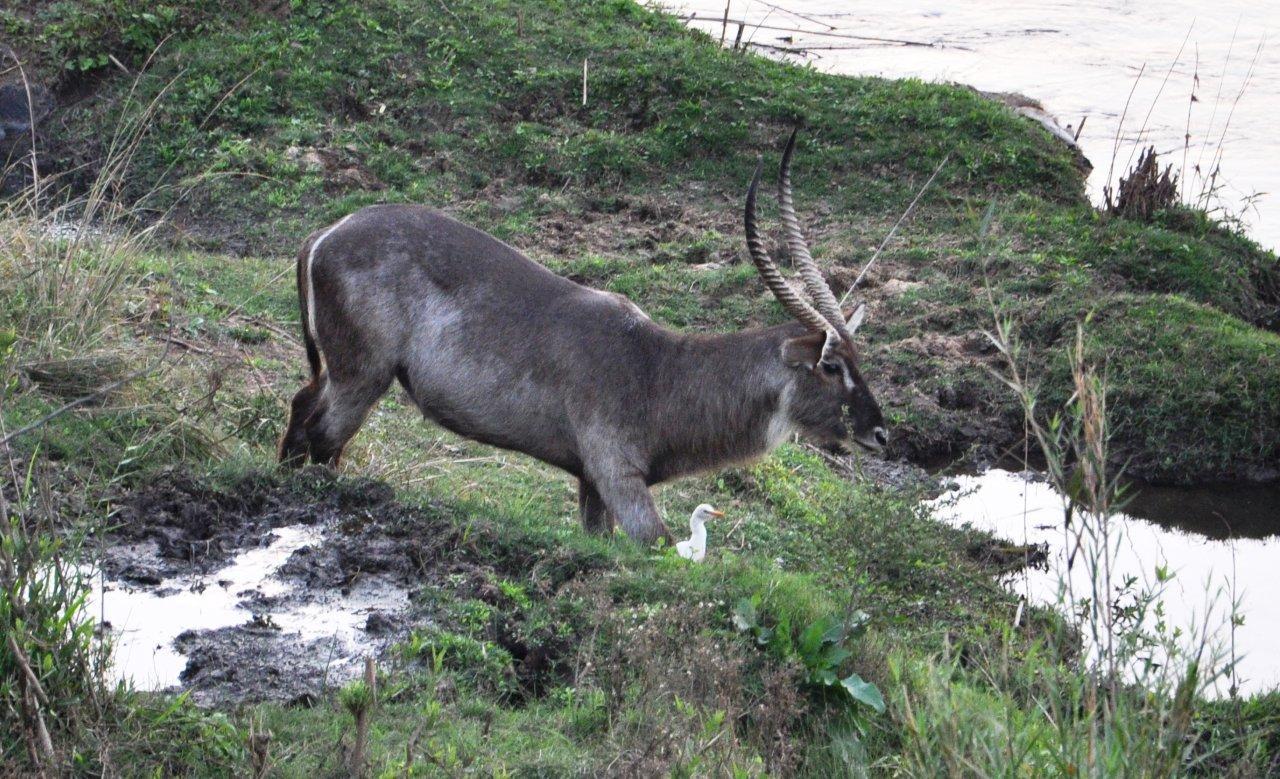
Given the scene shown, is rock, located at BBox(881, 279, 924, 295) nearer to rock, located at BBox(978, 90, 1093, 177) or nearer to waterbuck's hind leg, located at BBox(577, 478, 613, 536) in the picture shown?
rock, located at BBox(978, 90, 1093, 177)

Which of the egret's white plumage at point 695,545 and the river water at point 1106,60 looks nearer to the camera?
the egret's white plumage at point 695,545

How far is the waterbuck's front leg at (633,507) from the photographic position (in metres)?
5.68

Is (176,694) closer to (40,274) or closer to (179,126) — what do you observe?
(40,274)

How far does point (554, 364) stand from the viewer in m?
5.83

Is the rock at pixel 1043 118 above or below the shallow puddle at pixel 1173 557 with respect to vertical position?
above

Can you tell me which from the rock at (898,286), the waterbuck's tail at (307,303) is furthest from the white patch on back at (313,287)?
the rock at (898,286)

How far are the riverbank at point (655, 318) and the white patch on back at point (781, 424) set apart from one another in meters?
0.50

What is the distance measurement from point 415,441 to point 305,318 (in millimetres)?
1331

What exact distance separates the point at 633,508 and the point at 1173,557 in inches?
137

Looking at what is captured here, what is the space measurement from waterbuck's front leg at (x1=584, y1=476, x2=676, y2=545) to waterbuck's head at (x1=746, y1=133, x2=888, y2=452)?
2.41 feet

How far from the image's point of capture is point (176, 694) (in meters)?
4.05

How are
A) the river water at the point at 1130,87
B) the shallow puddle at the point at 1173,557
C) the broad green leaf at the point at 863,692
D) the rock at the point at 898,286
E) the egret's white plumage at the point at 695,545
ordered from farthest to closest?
the rock at the point at 898,286, the river water at the point at 1130,87, the shallow puddle at the point at 1173,557, the egret's white plumage at the point at 695,545, the broad green leaf at the point at 863,692

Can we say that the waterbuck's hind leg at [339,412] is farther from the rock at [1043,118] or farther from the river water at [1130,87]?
the rock at [1043,118]

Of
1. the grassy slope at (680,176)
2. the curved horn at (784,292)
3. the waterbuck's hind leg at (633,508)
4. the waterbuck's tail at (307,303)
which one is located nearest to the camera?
the waterbuck's hind leg at (633,508)
